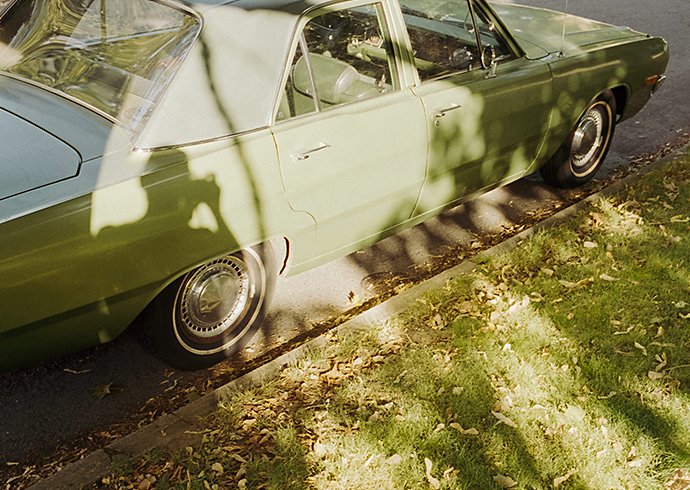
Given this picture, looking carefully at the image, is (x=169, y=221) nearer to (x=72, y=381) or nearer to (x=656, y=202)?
(x=72, y=381)

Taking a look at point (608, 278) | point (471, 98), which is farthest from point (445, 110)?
point (608, 278)

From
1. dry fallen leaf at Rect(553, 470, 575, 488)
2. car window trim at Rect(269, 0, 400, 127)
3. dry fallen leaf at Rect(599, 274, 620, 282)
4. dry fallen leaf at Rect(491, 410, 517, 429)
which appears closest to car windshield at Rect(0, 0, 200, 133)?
car window trim at Rect(269, 0, 400, 127)

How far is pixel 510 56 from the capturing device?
4.86 metres

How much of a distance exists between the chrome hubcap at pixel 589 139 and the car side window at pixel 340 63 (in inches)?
80.7

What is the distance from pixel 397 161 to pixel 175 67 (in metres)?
1.30

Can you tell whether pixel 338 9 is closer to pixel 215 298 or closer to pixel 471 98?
pixel 471 98

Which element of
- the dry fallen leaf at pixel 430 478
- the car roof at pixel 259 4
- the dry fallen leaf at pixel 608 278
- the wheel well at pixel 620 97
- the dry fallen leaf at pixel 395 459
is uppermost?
the car roof at pixel 259 4

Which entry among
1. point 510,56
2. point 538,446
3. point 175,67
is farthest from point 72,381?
point 510,56

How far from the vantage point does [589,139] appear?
5.73 meters

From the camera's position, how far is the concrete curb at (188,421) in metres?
3.15

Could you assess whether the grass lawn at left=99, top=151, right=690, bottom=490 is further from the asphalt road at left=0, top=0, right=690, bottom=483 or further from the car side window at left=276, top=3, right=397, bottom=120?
the car side window at left=276, top=3, right=397, bottom=120

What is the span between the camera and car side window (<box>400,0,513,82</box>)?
435 cm

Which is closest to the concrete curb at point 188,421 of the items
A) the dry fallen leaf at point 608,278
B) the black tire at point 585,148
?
the dry fallen leaf at point 608,278

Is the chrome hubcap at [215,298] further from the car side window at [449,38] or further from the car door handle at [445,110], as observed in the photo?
the car side window at [449,38]
